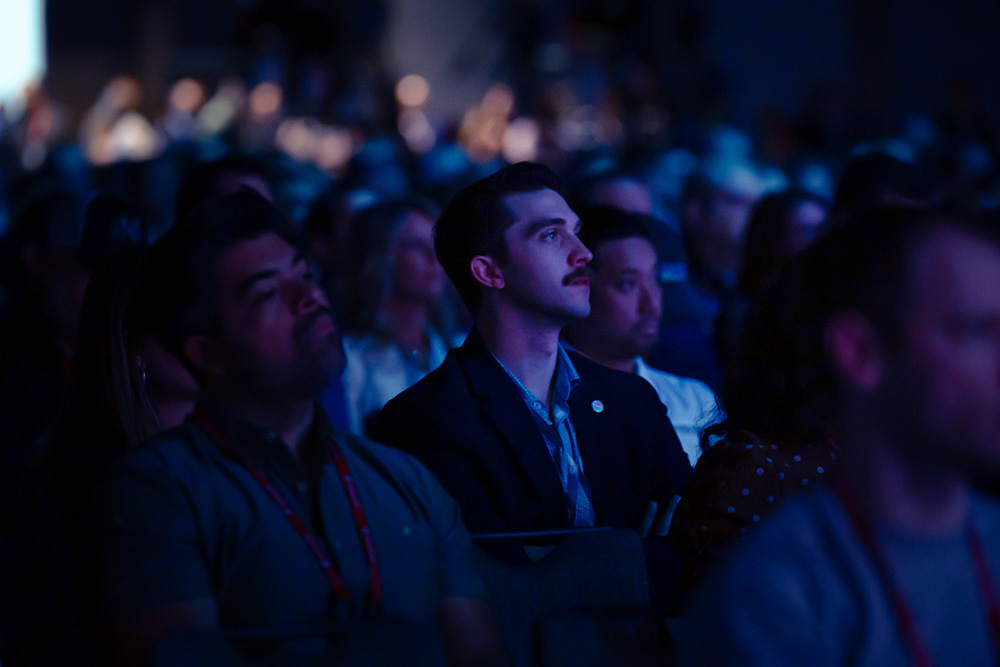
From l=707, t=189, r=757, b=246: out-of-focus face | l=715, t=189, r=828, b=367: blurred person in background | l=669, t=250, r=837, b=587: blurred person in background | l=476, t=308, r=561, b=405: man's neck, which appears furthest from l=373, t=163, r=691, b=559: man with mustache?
l=707, t=189, r=757, b=246: out-of-focus face

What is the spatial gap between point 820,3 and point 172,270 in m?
14.3

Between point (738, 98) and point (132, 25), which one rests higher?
point (132, 25)

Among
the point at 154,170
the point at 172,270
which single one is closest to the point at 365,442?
the point at 172,270

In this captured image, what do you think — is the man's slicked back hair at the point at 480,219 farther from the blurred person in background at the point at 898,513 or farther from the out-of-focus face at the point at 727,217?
the out-of-focus face at the point at 727,217

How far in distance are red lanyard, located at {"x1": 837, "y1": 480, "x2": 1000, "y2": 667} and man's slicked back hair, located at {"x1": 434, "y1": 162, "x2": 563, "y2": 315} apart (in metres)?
1.35

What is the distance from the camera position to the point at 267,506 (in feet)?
5.48

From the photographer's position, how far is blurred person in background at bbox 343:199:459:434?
353 cm

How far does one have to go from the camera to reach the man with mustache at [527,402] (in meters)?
2.36

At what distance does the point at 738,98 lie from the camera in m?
14.8

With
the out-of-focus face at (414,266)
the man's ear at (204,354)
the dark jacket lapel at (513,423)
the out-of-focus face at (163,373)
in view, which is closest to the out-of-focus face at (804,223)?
the out-of-focus face at (414,266)

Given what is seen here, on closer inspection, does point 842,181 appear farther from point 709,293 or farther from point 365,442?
point 365,442

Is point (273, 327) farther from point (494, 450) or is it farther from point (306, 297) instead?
point (494, 450)

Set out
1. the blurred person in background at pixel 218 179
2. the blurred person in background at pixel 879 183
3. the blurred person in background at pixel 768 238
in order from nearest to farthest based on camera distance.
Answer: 1. the blurred person in background at pixel 768 238
2. the blurred person in background at pixel 218 179
3. the blurred person in background at pixel 879 183

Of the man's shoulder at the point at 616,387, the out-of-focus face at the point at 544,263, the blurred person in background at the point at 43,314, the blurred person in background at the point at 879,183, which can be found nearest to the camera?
the out-of-focus face at the point at 544,263
